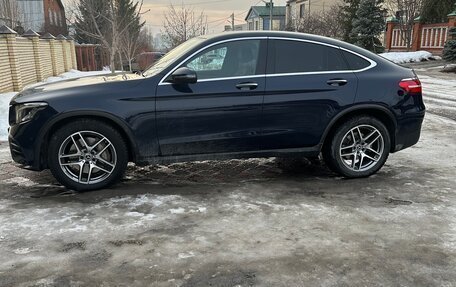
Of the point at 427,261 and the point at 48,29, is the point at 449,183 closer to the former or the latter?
the point at 427,261

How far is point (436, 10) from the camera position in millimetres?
30062

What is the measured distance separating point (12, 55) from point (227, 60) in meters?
11.4

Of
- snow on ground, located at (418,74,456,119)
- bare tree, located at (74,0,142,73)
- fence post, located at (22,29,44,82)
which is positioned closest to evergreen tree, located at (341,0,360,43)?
snow on ground, located at (418,74,456,119)

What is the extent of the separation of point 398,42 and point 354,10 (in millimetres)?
4431

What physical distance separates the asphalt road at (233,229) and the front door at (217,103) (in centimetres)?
53

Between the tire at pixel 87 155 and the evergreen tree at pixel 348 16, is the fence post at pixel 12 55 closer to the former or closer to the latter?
the tire at pixel 87 155

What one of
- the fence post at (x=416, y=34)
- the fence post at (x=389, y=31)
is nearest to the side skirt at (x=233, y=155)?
the fence post at (x=416, y=34)

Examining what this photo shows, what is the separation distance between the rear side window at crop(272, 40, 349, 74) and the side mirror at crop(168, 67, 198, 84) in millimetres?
961

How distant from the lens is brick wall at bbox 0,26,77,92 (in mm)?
13359

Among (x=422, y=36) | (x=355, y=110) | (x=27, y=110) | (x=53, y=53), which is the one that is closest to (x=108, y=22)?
(x=53, y=53)

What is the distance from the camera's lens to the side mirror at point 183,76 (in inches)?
179

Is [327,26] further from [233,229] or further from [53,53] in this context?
[233,229]

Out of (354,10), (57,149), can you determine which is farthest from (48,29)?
(57,149)

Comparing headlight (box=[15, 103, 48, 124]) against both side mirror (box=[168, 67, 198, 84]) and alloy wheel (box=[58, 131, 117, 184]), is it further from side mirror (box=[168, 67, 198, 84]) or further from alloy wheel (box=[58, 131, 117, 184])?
side mirror (box=[168, 67, 198, 84])
